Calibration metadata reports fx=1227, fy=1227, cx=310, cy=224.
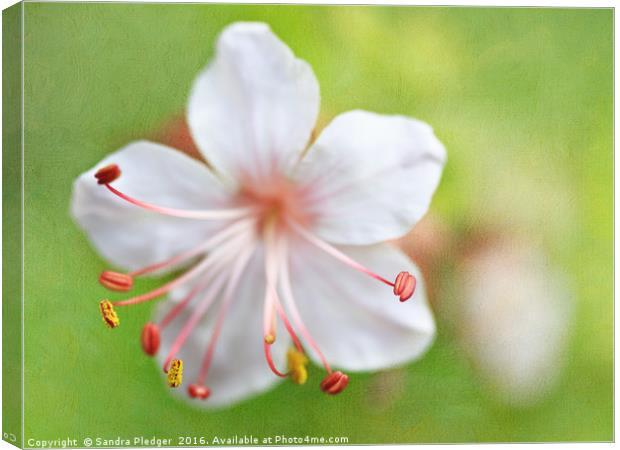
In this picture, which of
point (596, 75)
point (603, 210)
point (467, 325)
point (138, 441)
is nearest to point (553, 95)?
point (596, 75)

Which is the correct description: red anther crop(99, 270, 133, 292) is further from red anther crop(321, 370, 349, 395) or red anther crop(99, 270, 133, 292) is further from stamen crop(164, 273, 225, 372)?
red anther crop(321, 370, 349, 395)

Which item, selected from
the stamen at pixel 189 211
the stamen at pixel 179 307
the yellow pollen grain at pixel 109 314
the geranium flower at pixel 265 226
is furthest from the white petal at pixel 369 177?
the yellow pollen grain at pixel 109 314

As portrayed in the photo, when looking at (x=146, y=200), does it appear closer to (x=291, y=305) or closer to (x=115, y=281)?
(x=115, y=281)

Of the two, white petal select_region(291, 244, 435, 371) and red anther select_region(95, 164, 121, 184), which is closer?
red anther select_region(95, 164, 121, 184)

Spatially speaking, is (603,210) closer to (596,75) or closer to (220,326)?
(596,75)

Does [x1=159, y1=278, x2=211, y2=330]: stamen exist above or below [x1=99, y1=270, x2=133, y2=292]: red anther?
below

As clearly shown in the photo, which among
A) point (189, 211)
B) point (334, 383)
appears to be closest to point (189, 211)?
point (189, 211)

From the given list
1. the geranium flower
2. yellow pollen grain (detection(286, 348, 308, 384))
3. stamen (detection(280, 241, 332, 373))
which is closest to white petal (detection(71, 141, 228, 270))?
the geranium flower
